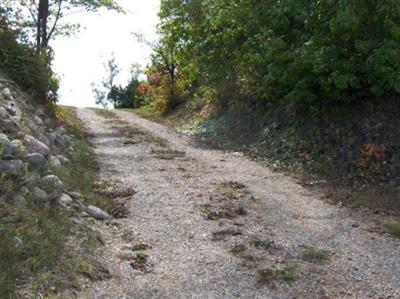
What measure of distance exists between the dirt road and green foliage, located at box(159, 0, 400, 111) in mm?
2200

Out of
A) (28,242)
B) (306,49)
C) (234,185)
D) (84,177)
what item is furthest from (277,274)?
(306,49)

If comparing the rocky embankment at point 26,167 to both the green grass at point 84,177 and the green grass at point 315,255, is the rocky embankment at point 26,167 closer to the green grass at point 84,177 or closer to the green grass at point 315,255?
the green grass at point 84,177

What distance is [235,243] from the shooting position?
6508mm

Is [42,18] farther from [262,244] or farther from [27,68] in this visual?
[262,244]

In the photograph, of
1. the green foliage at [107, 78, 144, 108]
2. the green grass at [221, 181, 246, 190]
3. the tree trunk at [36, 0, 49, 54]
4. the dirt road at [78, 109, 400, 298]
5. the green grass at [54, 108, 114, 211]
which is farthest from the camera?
the green foliage at [107, 78, 144, 108]

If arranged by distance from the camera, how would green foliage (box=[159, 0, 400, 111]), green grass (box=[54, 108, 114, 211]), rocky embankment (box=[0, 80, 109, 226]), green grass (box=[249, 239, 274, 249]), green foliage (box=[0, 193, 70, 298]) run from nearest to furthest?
green foliage (box=[0, 193, 70, 298]), rocky embankment (box=[0, 80, 109, 226]), green grass (box=[249, 239, 274, 249]), green grass (box=[54, 108, 114, 211]), green foliage (box=[159, 0, 400, 111])

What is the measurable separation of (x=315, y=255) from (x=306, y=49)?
559cm

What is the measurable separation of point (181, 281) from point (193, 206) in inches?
105

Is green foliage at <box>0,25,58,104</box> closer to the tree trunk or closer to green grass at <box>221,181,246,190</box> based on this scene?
green grass at <box>221,181,246,190</box>

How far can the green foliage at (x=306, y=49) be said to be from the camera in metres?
9.90

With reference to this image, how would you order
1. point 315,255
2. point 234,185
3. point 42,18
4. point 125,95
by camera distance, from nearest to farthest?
point 315,255, point 234,185, point 42,18, point 125,95

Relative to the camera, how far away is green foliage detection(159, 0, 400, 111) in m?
9.90

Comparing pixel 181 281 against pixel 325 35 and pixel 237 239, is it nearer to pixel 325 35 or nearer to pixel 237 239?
pixel 237 239

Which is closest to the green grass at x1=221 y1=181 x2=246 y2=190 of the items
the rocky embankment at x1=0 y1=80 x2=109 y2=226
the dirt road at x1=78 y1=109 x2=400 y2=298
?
the dirt road at x1=78 y1=109 x2=400 y2=298
